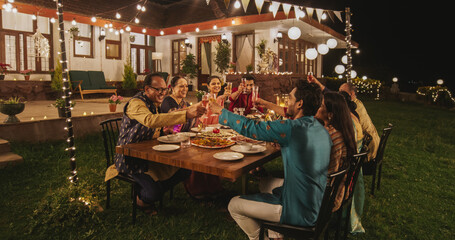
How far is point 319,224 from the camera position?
5.81 feet

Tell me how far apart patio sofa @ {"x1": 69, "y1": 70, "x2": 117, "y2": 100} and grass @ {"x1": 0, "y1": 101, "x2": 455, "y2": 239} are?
17.5 ft

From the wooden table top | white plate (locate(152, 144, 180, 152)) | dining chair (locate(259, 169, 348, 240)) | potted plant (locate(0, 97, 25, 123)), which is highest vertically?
potted plant (locate(0, 97, 25, 123))

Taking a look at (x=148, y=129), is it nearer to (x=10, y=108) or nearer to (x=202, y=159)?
(x=202, y=159)

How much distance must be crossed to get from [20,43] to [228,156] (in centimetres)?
1156

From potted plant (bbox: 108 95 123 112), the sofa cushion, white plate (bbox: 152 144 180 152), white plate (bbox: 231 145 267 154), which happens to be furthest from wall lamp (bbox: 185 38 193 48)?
white plate (bbox: 231 145 267 154)

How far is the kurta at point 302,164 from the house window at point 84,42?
1234 cm

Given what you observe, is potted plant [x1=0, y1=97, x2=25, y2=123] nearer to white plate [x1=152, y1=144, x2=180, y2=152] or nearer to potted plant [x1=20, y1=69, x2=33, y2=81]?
white plate [x1=152, y1=144, x2=180, y2=152]

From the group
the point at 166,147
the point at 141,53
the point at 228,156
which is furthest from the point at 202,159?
the point at 141,53

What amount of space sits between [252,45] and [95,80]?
6.36m

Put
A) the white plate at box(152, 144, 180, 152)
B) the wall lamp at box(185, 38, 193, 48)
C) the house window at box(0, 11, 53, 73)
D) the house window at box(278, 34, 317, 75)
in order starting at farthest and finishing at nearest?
1. the wall lamp at box(185, 38, 193, 48)
2. the house window at box(278, 34, 317, 75)
3. the house window at box(0, 11, 53, 73)
4. the white plate at box(152, 144, 180, 152)

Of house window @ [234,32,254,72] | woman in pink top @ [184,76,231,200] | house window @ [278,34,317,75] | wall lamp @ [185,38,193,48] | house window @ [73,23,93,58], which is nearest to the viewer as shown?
woman in pink top @ [184,76,231,200]

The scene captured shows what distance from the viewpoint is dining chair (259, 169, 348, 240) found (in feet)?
5.72

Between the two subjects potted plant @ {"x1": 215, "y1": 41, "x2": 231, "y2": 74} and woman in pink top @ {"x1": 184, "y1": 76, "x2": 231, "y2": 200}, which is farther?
potted plant @ {"x1": 215, "y1": 41, "x2": 231, "y2": 74}

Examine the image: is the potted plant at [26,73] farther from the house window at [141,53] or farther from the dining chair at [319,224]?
the dining chair at [319,224]
